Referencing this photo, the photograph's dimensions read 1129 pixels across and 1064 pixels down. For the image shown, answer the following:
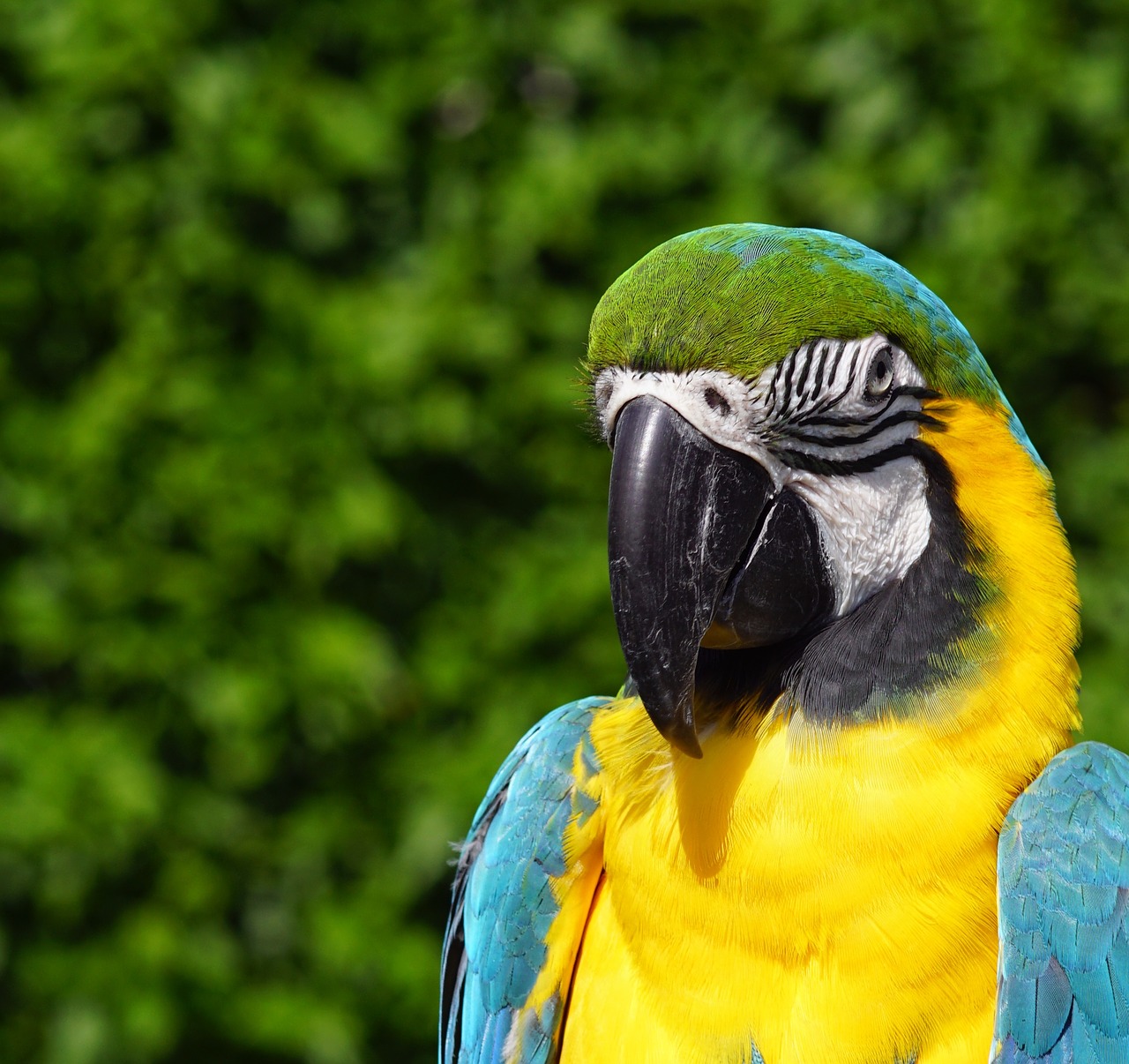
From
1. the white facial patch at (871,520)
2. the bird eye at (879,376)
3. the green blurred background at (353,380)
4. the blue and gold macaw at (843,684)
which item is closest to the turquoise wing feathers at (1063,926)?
the blue and gold macaw at (843,684)

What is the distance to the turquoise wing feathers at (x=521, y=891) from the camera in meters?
1.30

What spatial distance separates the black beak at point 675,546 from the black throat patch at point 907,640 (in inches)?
4.0

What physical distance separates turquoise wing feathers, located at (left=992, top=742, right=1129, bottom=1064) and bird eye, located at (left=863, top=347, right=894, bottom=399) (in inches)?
15.5

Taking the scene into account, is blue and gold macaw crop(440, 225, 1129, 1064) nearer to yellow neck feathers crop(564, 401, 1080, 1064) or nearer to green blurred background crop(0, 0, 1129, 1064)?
yellow neck feathers crop(564, 401, 1080, 1064)

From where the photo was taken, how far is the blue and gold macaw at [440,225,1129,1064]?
1.08 m

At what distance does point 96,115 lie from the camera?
89.5 inches

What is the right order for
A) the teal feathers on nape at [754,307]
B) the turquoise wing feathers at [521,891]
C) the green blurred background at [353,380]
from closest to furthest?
the teal feathers on nape at [754,307] < the turquoise wing feathers at [521,891] < the green blurred background at [353,380]

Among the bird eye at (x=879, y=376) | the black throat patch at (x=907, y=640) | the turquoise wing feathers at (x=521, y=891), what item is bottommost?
the turquoise wing feathers at (x=521, y=891)

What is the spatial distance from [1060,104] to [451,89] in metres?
1.22

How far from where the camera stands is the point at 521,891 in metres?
1.32

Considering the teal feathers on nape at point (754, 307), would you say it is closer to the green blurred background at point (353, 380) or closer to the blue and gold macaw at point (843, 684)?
the blue and gold macaw at point (843, 684)

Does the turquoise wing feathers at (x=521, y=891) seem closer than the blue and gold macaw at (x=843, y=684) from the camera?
No

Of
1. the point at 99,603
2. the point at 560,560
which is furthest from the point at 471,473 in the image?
the point at 99,603

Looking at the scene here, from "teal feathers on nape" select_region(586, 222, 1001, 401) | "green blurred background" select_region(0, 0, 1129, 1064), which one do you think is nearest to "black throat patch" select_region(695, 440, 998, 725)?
"teal feathers on nape" select_region(586, 222, 1001, 401)
